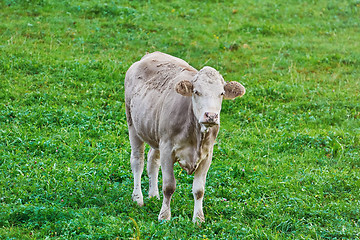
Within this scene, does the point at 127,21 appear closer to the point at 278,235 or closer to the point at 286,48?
the point at 286,48

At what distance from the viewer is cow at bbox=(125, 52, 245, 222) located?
20.6 feet

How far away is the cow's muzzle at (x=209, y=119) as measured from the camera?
231 inches

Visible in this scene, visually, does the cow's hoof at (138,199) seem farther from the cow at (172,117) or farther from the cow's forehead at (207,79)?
the cow's forehead at (207,79)

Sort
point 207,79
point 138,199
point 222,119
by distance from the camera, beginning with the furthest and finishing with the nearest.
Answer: point 222,119 → point 138,199 → point 207,79

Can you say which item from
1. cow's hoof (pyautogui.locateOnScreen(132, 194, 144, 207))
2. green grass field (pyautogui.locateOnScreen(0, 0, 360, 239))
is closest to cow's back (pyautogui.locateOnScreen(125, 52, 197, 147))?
cow's hoof (pyautogui.locateOnScreen(132, 194, 144, 207))

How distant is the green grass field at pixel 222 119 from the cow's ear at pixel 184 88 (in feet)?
6.39

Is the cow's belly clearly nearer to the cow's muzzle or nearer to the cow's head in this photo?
the cow's head

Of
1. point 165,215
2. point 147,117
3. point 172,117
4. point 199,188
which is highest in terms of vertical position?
point 172,117

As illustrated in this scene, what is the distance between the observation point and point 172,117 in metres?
6.83

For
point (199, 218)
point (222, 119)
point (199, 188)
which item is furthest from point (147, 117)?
point (222, 119)

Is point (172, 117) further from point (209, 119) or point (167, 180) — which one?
point (209, 119)

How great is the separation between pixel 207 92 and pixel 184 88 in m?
0.36

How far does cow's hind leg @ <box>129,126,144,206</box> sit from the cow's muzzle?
2.56 metres

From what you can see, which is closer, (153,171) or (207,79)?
(207,79)
